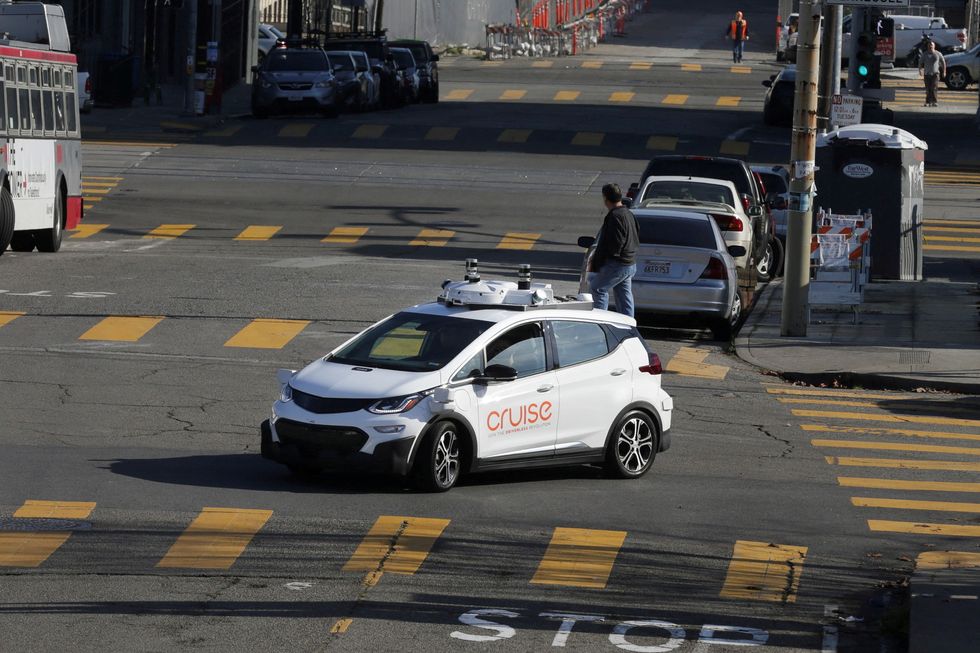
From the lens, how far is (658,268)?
22.0 m

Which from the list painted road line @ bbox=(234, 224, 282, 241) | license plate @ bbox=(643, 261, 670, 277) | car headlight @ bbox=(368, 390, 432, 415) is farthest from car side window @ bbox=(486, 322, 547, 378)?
painted road line @ bbox=(234, 224, 282, 241)

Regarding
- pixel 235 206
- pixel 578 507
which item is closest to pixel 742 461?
pixel 578 507

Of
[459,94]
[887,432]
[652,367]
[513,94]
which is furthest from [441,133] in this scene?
[652,367]

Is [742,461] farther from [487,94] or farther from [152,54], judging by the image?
[152,54]

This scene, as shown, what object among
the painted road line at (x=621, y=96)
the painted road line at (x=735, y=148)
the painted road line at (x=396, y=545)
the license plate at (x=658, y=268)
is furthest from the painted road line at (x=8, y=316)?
the painted road line at (x=621, y=96)

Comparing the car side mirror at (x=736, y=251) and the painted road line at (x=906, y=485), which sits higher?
the car side mirror at (x=736, y=251)

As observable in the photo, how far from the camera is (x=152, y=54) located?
190 feet

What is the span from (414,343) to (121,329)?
8.34m

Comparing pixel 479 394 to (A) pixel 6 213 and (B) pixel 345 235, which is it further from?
(B) pixel 345 235

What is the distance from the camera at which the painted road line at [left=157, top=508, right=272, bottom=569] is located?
1094 centimetres

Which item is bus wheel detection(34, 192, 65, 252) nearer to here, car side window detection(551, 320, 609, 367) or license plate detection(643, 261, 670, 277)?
license plate detection(643, 261, 670, 277)

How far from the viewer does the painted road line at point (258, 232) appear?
103 ft

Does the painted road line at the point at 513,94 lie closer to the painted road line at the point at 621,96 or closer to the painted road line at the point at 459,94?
the painted road line at the point at 459,94

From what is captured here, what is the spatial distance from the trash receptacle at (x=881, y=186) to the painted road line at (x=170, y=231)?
11.6 meters
